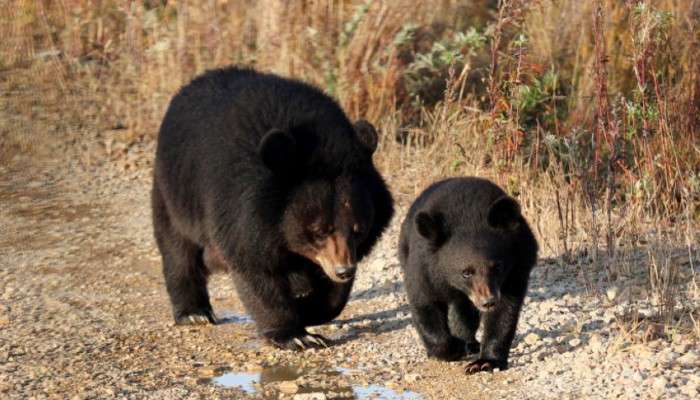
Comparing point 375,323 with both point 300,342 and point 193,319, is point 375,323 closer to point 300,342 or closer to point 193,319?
point 300,342

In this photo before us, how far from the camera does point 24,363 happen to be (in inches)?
282

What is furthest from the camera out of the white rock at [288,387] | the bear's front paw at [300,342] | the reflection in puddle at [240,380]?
the bear's front paw at [300,342]

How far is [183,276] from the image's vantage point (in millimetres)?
8375

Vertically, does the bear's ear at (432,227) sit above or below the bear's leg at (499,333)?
above

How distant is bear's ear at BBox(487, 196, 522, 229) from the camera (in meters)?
6.59

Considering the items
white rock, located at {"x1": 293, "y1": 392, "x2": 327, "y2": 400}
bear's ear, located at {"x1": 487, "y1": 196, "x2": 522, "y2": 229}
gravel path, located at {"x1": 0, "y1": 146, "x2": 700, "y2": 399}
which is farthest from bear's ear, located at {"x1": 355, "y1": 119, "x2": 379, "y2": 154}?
white rock, located at {"x1": 293, "y1": 392, "x2": 327, "y2": 400}

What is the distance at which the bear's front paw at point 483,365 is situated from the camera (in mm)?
6766

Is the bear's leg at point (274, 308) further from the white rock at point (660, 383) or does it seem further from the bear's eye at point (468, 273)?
the white rock at point (660, 383)

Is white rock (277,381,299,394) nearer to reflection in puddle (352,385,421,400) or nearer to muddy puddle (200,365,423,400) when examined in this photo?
muddy puddle (200,365,423,400)

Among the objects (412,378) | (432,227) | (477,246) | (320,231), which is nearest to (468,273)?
(477,246)

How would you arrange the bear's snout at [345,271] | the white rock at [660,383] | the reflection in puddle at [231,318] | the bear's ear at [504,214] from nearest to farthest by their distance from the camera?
1. the white rock at [660,383]
2. the bear's ear at [504,214]
3. the bear's snout at [345,271]
4. the reflection in puddle at [231,318]

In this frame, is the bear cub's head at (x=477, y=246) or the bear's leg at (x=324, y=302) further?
the bear's leg at (x=324, y=302)

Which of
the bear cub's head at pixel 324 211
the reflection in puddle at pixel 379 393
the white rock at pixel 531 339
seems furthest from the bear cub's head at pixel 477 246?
the white rock at pixel 531 339

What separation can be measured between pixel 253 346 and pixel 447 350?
56.8 inches
